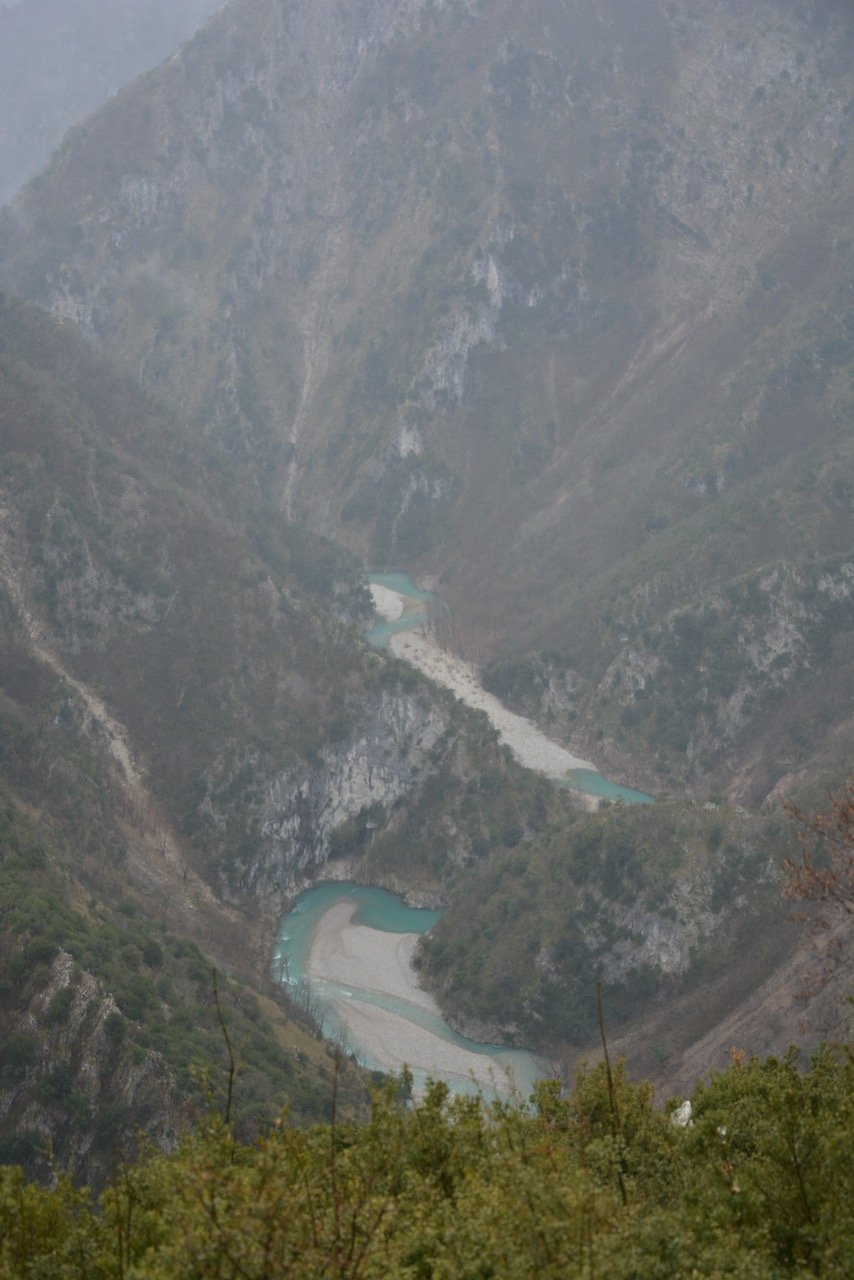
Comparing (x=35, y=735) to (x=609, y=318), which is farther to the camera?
(x=609, y=318)

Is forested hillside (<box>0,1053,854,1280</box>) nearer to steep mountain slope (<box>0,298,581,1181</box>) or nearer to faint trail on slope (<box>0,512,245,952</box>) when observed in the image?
steep mountain slope (<box>0,298,581,1181</box>)

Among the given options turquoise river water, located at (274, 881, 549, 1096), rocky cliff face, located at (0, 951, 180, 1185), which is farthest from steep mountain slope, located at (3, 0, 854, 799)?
rocky cliff face, located at (0, 951, 180, 1185)

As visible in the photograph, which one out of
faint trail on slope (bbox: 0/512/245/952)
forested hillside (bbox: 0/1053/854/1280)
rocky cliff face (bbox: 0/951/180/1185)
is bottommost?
faint trail on slope (bbox: 0/512/245/952)

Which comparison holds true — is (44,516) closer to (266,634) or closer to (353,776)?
(266,634)

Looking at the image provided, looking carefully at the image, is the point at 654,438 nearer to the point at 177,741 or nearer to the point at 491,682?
the point at 491,682

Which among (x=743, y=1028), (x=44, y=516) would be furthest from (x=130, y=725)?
(x=743, y=1028)

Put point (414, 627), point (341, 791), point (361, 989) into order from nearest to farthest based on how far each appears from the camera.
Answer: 1. point (361, 989)
2. point (341, 791)
3. point (414, 627)

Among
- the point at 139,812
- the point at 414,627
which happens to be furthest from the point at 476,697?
the point at 139,812

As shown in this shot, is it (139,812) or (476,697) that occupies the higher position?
(476,697)
